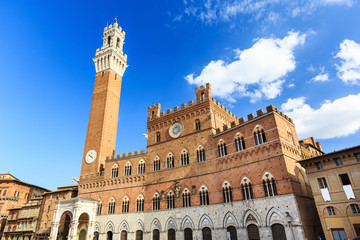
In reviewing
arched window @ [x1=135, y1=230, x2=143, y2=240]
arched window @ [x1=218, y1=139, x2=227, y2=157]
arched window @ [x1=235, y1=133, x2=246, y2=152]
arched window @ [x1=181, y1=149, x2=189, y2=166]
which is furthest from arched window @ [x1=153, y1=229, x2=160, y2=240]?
arched window @ [x1=235, y1=133, x2=246, y2=152]

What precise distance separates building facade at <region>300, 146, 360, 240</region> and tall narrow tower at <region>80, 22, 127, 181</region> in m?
30.9

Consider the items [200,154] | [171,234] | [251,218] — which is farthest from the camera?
[200,154]

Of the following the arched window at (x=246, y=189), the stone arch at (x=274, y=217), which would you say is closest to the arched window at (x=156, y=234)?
the arched window at (x=246, y=189)

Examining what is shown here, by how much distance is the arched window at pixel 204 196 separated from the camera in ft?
92.3

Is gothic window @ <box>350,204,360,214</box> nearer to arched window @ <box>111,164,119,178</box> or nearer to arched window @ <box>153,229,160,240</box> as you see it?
arched window @ <box>153,229,160,240</box>

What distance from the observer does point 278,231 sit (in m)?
22.1

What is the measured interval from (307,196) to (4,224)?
55841mm

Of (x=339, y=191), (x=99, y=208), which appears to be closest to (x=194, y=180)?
(x=339, y=191)

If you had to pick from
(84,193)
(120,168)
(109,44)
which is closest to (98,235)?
(84,193)

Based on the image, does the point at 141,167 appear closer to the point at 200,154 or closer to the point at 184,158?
the point at 184,158

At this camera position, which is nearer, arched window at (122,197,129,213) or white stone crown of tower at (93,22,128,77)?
arched window at (122,197,129,213)

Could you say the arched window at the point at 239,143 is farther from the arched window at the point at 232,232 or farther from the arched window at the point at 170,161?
the arched window at the point at 170,161

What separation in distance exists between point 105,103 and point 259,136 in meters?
28.3

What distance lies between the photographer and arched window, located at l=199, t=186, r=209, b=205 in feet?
92.3
